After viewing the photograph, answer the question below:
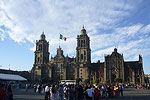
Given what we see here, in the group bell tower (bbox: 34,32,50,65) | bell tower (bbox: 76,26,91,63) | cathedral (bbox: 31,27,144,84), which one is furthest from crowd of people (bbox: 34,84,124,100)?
bell tower (bbox: 34,32,50,65)

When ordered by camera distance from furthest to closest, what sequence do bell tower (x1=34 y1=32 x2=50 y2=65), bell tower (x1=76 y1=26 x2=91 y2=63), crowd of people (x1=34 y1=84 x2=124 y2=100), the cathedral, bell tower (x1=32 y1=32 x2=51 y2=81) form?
bell tower (x1=34 y1=32 x2=50 y2=65), bell tower (x1=32 y1=32 x2=51 y2=81), bell tower (x1=76 y1=26 x2=91 y2=63), the cathedral, crowd of people (x1=34 y1=84 x2=124 y2=100)

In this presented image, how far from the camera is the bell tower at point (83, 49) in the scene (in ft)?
269

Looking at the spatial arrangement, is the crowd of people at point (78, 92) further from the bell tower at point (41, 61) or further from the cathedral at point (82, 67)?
the bell tower at point (41, 61)

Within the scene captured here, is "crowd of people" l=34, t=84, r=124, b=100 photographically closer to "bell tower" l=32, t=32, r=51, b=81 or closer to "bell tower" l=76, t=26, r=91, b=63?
"bell tower" l=76, t=26, r=91, b=63

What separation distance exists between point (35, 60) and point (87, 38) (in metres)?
32.2

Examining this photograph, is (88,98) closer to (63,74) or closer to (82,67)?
(82,67)

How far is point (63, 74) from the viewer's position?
86.0 metres

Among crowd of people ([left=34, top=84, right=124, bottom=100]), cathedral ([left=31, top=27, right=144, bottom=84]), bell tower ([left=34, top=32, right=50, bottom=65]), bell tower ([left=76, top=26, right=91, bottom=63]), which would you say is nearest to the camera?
crowd of people ([left=34, top=84, right=124, bottom=100])

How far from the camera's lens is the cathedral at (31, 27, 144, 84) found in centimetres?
7416

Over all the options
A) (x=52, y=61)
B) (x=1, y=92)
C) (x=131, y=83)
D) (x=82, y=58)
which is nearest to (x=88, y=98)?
(x=1, y=92)

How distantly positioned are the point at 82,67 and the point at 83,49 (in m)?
8.66

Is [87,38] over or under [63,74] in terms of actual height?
over

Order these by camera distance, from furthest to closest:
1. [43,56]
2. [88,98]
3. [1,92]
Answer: [43,56], [88,98], [1,92]

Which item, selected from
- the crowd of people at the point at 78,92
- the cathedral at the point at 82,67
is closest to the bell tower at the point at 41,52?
the cathedral at the point at 82,67
